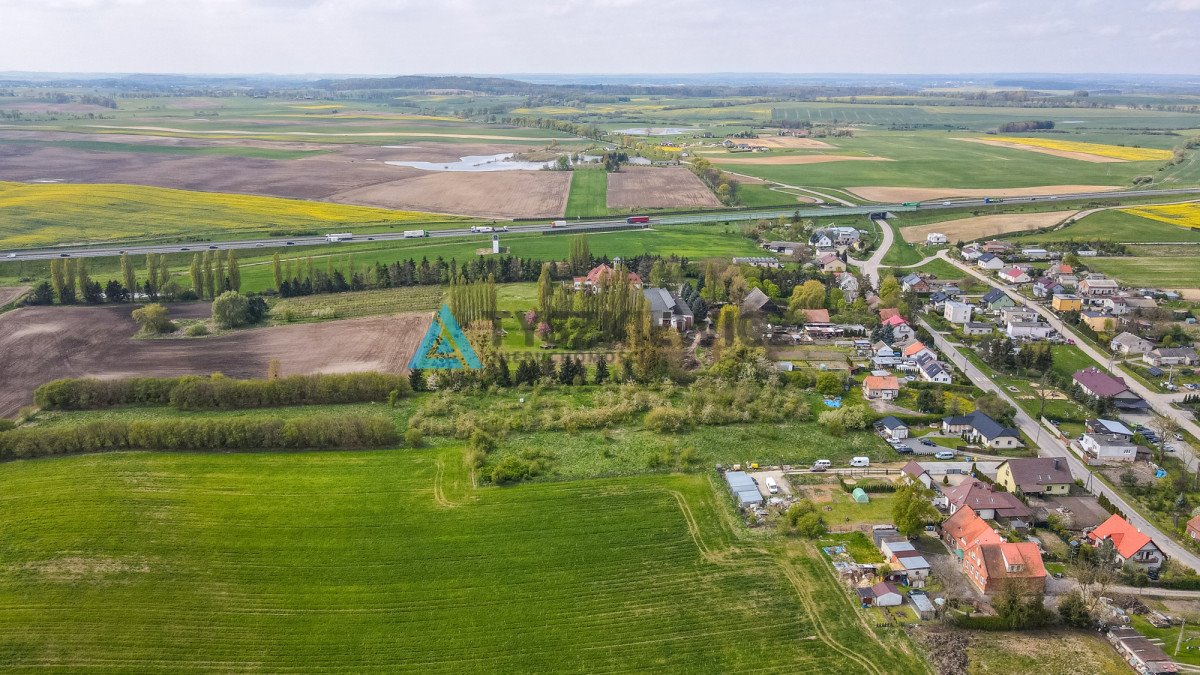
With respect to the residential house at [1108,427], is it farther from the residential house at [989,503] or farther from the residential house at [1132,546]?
the residential house at [1132,546]

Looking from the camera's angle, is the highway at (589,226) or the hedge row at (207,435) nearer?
the hedge row at (207,435)

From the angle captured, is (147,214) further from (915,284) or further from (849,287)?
(915,284)

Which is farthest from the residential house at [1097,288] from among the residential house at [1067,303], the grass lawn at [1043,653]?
the grass lawn at [1043,653]

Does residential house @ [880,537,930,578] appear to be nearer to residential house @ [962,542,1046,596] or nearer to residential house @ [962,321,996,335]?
residential house @ [962,542,1046,596]

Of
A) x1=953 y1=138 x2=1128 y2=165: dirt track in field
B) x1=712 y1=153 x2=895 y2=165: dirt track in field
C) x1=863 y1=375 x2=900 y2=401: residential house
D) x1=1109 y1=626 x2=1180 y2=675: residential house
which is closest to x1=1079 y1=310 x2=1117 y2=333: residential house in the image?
x1=863 y1=375 x2=900 y2=401: residential house

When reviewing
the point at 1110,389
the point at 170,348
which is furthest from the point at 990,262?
the point at 170,348

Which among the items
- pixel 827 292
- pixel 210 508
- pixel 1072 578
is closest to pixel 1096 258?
pixel 827 292
